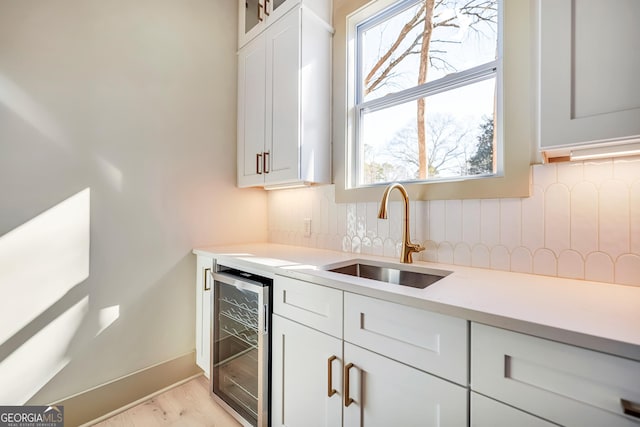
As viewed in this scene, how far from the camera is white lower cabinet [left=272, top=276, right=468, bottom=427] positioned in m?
0.79

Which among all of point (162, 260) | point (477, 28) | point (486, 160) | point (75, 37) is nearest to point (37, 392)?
point (162, 260)

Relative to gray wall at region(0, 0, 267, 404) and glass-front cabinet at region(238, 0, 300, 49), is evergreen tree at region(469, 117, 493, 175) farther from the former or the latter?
gray wall at region(0, 0, 267, 404)

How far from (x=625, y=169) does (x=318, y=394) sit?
142 cm

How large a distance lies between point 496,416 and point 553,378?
0.17 m

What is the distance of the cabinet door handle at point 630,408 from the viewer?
0.54 m

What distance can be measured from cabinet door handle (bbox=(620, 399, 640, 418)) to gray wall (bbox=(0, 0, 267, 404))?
6.85ft

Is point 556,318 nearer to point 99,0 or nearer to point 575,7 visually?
point 575,7

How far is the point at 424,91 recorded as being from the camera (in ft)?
4.99

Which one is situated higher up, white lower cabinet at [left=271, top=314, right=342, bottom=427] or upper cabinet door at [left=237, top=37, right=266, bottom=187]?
upper cabinet door at [left=237, top=37, right=266, bottom=187]

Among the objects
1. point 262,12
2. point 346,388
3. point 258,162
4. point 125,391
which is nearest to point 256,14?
point 262,12

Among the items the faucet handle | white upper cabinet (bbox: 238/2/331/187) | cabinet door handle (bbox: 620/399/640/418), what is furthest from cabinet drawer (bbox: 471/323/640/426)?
white upper cabinet (bbox: 238/2/331/187)

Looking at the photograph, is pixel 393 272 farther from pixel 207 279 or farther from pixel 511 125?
pixel 207 279

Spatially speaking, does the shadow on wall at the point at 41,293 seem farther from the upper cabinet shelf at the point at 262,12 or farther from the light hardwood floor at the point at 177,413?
the upper cabinet shelf at the point at 262,12

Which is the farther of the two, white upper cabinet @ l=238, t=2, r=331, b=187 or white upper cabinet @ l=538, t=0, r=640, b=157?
white upper cabinet @ l=238, t=2, r=331, b=187
